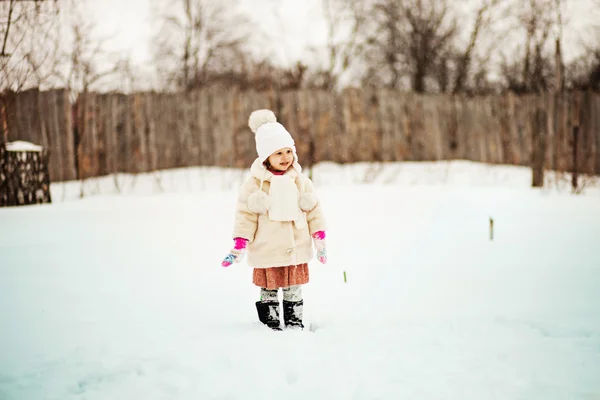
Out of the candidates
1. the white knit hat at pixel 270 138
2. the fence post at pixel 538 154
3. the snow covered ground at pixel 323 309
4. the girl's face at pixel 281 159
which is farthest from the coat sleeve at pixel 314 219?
the fence post at pixel 538 154

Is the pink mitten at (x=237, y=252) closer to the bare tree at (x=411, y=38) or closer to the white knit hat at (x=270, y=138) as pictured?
the white knit hat at (x=270, y=138)

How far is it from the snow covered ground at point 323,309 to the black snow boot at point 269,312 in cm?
8

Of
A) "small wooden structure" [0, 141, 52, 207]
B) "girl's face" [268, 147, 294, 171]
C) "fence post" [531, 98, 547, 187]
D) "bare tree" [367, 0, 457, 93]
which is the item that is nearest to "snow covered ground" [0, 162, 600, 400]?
"small wooden structure" [0, 141, 52, 207]

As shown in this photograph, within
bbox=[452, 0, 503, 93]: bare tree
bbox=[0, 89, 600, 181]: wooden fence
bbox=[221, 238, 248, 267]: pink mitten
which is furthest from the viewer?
bbox=[452, 0, 503, 93]: bare tree

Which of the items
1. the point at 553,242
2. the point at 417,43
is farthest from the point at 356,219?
the point at 417,43

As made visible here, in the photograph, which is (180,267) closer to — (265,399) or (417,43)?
(265,399)

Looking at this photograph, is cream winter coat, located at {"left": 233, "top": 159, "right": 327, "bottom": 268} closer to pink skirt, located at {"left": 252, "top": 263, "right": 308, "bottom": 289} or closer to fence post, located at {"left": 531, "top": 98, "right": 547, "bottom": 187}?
pink skirt, located at {"left": 252, "top": 263, "right": 308, "bottom": 289}

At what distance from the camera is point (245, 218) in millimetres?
2646

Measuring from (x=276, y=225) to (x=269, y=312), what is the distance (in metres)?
0.52

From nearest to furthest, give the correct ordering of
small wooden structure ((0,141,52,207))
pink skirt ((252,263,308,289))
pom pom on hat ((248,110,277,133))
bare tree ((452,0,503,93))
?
pink skirt ((252,263,308,289))
pom pom on hat ((248,110,277,133))
small wooden structure ((0,141,52,207))
bare tree ((452,0,503,93))

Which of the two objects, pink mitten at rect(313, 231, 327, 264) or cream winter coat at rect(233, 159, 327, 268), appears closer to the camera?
cream winter coat at rect(233, 159, 327, 268)

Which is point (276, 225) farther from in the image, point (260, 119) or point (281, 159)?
point (260, 119)

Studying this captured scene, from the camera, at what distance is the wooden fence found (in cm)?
902

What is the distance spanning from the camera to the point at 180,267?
157 inches
